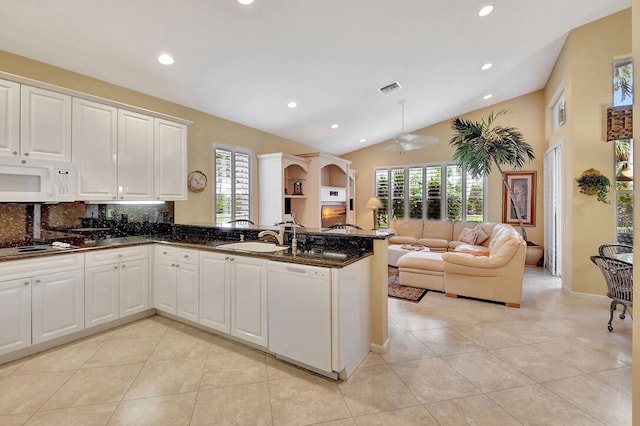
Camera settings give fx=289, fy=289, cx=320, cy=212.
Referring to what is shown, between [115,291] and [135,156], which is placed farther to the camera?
[135,156]

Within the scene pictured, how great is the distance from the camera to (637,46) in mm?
1099

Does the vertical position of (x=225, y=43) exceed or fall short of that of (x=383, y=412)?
it exceeds it

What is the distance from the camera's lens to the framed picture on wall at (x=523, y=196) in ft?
21.4

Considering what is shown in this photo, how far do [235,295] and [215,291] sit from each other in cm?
29

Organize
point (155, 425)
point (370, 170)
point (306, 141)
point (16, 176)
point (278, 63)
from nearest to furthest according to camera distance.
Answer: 1. point (155, 425)
2. point (16, 176)
3. point (278, 63)
4. point (306, 141)
5. point (370, 170)

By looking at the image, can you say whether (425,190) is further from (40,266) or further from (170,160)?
(40,266)

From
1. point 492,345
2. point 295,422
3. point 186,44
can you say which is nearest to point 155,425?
point 295,422

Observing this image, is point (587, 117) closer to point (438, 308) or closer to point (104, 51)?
point (438, 308)

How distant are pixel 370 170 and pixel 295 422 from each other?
7390 millimetres

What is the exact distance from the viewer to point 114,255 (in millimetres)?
3074

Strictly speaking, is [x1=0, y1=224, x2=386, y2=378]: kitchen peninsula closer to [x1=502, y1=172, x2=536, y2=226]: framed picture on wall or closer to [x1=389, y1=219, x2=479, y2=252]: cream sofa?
[x1=389, y1=219, x2=479, y2=252]: cream sofa

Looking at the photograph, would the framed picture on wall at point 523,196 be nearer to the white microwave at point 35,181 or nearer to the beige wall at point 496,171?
the beige wall at point 496,171

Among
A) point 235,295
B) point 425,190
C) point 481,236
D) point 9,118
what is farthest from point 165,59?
point 425,190

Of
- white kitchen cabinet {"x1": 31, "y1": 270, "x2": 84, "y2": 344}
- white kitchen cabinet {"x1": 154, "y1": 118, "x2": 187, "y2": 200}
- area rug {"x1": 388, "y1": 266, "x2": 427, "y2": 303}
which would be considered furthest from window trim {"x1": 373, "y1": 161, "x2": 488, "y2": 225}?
white kitchen cabinet {"x1": 31, "y1": 270, "x2": 84, "y2": 344}
